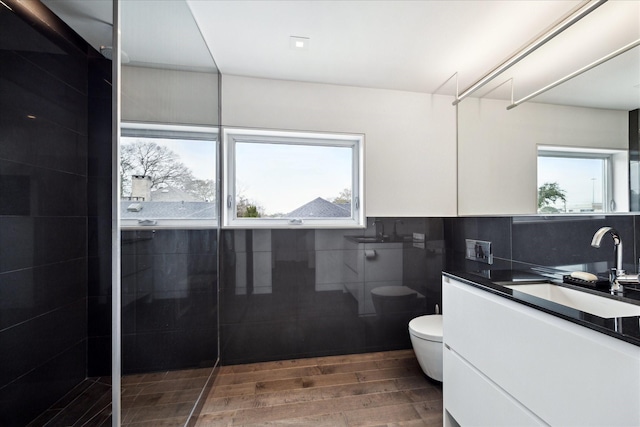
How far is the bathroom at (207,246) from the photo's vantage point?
4.50ft

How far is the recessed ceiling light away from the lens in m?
1.72

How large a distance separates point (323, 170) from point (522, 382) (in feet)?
6.19

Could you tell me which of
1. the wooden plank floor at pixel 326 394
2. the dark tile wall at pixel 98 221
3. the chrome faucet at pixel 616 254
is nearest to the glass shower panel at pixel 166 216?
the wooden plank floor at pixel 326 394

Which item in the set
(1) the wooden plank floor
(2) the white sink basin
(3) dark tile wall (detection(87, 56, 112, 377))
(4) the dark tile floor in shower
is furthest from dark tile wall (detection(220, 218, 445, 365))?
(2) the white sink basin

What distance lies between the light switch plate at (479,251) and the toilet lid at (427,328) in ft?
1.83

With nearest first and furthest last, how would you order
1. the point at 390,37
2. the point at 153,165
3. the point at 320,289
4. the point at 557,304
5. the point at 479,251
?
the point at 557,304 → the point at 153,165 → the point at 390,37 → the point at 479,251 → the point at 320,289

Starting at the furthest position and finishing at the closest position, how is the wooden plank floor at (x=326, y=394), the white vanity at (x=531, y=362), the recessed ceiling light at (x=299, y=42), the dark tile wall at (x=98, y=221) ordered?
the dark tile wall at (x=98, y=221) → the recessed ceiling light at (x=299, y=42) → the wooden plank floor at (x=326, y=394) → the white vanity at (x=531, y=362)

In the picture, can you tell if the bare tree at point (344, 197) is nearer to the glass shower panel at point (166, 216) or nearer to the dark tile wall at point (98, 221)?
the glass shower panel at point (166, 216)

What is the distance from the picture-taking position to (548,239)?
5.30 ft

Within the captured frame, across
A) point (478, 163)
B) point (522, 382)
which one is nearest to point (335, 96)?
point (478, 163)

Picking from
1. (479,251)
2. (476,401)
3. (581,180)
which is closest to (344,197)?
(479,251)

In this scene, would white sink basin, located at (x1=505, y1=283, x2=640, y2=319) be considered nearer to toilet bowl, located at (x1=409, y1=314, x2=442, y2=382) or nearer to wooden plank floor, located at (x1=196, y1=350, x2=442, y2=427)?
toilet bowl, located at (x1=409, y1=314, x2=442, y2=382)

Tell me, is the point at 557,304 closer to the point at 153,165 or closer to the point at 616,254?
the point at 616,254

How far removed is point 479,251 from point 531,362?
127cm
